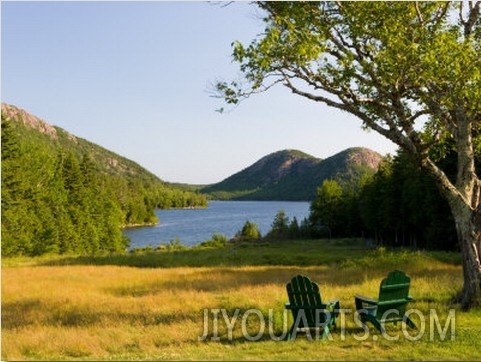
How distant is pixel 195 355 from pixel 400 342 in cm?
387

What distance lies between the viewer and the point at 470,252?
1234cm

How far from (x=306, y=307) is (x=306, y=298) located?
18 cm

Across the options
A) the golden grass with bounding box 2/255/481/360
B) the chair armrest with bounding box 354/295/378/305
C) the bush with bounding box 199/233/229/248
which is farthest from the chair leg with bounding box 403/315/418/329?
the bush with bounding box 199/233/229/248

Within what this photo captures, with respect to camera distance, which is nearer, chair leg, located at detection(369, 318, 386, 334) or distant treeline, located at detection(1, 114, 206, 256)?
chair leg, located at detection(369, 318, 386, 334)

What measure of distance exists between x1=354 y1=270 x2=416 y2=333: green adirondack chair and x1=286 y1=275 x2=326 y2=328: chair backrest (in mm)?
1093

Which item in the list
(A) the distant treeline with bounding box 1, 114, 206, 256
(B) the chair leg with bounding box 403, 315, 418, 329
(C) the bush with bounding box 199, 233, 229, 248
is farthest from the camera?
(C) the bush with bounding box 199, 233, 229, 248

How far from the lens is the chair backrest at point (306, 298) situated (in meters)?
9.55

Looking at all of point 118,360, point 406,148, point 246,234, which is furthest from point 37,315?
point 246,234

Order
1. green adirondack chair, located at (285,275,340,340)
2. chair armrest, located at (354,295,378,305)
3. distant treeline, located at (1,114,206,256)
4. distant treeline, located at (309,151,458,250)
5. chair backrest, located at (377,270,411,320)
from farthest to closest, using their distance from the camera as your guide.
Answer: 1. distant treeline, located at (1,114,206,256)
2. distant treeline, located at (309,151,458,250)
3. chair armrest, located at (354,295,378,305)
4. chair backrest, located at (377,270,411,320)
5. green adirondack chair, located at (285,275,340,340)

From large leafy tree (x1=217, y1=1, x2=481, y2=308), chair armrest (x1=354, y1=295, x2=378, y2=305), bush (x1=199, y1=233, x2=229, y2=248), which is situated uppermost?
large leafy tree (x1=217, y1=1, x2=481, y2=308)

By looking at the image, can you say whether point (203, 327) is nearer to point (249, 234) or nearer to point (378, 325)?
point (378, 325)

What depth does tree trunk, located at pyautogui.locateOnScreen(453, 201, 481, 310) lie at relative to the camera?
39.7 feet

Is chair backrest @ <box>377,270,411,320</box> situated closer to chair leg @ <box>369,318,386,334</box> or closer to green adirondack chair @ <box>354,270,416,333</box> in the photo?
green adirondack chair @ <box>354,270,416,333</box>

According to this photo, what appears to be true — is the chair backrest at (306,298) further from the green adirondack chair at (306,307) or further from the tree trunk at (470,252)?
the tree trunk at (470,252)
